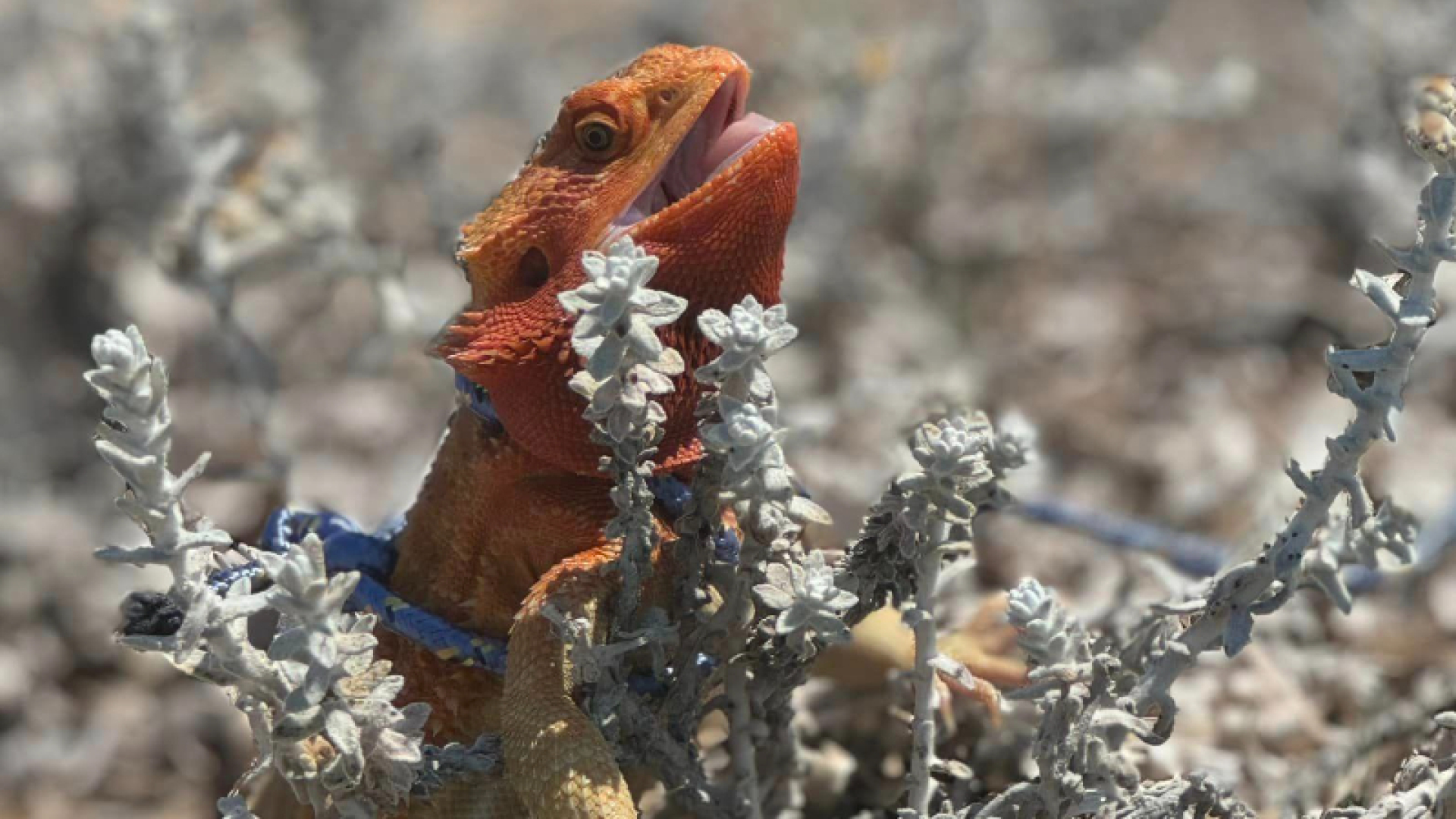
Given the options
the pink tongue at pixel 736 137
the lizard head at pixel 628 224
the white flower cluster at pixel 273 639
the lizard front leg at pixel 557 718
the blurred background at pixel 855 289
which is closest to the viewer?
the white flower cluster at pixel 273 639

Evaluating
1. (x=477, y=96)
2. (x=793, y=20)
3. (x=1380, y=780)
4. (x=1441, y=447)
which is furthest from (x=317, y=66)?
(x=1380, y=780)

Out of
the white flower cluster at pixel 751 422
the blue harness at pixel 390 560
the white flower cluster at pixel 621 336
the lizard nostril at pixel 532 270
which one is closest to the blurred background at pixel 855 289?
the blue harness at pixel 390 560

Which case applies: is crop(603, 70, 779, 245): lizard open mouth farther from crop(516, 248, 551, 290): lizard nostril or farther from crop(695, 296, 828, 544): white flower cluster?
crop(695, 296, 828, 544): white flower cluster

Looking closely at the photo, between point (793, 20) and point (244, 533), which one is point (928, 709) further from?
point (793, 20)

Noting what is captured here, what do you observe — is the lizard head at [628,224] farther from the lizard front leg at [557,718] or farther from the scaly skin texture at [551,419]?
the lizard front leg at [557,718]

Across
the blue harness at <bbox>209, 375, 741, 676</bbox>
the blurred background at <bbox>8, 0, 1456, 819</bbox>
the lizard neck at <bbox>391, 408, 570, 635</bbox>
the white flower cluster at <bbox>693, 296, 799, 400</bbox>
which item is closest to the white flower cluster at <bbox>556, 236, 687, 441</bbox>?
the white flower cluster at <bbox>693, 296, 799, 400</bbox>

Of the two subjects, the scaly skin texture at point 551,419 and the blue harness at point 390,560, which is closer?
the scaly skin texture at point 551,419
